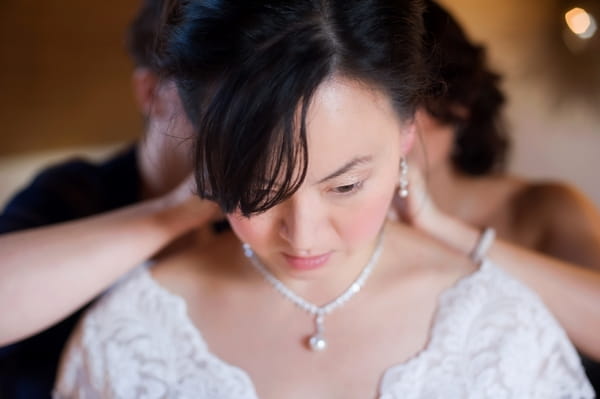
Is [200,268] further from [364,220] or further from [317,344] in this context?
[364,220]

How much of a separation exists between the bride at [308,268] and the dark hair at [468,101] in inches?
9.7

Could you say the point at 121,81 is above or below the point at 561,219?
below

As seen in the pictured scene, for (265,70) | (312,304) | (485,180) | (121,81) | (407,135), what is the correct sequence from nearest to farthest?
(265,70), (407,135), (312,304), (485,180), (121,81)

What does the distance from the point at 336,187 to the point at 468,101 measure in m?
0.85

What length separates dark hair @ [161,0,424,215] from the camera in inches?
33.3

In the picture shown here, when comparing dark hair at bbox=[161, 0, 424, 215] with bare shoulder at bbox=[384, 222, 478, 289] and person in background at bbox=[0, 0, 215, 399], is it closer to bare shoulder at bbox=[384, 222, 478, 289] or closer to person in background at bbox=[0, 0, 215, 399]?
person in background at bbox=[0, 0, 215, 399]

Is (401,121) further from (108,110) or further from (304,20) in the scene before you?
(108,110)

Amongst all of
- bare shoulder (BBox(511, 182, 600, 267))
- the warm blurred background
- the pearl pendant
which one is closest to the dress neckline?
the pearl pendant

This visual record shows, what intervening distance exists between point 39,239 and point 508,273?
882mm

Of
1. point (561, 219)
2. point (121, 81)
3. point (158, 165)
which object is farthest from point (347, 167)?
point (121, 81)

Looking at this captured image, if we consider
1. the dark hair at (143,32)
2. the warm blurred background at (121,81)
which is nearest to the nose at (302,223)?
the dark hair at (143,32)

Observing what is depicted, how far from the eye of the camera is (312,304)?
1193 mm

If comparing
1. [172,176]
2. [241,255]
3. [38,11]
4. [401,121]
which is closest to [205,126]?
[401,121]

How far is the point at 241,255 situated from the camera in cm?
125
